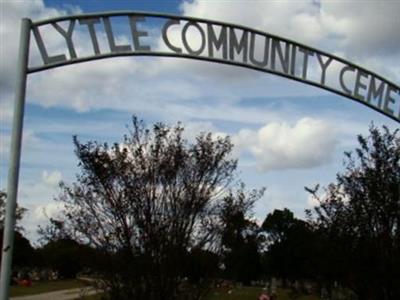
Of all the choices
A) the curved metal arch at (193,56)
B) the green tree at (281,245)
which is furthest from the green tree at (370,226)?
the green tree at (281,245)

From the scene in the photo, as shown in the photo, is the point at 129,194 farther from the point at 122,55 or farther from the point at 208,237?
the point at 122,55

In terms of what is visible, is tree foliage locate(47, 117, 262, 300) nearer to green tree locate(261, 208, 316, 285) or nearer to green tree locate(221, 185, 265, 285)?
green tree locate(221, 185, 265, 285)

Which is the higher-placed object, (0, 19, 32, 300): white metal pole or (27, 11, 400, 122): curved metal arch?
(27, 11, 400, 122): curved metal arch

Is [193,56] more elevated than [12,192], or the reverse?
[193,56]

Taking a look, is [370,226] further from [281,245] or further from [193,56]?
[281,245]

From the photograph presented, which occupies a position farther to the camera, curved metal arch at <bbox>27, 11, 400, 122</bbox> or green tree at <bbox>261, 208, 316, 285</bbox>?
green tree at <bbox>261, 208, 316, 285</bbox>

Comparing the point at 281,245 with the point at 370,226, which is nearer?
the point at 370,226

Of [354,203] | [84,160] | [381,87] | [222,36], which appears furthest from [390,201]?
[222,36]

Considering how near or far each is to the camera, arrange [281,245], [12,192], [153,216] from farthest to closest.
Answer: [281,245], [153,216], [12,192]

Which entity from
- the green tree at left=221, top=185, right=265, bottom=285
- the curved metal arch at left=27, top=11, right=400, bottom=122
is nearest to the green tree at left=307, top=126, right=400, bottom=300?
the green tree at left=221, top=185, right=265, bottom=285

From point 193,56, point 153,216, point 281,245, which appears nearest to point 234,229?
point 153,216

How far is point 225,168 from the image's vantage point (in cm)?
1673

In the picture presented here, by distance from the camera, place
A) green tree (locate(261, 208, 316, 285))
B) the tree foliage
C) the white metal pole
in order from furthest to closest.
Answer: green tree (locate(261, 208, 316, 285)), the tree foliage, the white metal pole

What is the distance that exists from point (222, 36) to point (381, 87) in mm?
2267
